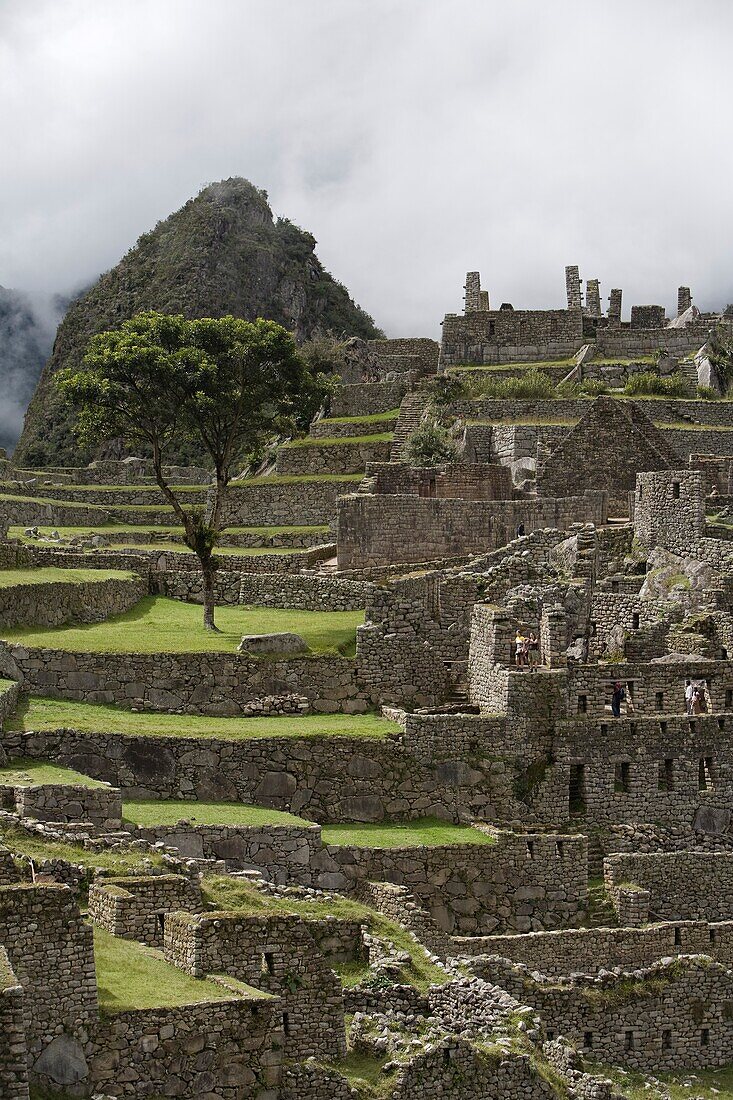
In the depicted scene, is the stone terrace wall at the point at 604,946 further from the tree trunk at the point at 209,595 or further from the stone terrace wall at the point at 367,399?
the stone terrace wall at the point at 367,399

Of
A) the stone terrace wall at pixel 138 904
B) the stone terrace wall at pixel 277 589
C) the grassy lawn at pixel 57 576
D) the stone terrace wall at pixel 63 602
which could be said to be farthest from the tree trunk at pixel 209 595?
the stone terrace wall at pixel 138 904

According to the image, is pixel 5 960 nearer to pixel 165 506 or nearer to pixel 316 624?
pixel 316 624

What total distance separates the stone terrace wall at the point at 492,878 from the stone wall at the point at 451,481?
14656 mm

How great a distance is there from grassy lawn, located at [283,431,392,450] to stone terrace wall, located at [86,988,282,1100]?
3184 centimetres

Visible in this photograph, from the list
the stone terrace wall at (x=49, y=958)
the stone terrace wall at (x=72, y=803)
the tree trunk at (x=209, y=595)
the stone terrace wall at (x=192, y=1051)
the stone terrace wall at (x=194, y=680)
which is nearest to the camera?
the stone terrace wall at (x=49, y=958)

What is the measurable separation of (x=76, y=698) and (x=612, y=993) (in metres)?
9.47

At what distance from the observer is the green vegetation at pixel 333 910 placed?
21.9 meters

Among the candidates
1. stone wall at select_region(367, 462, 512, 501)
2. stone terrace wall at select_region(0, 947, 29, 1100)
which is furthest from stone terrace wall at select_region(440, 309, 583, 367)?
stone terrace wall at select_region(0, 947, 29, 1100)

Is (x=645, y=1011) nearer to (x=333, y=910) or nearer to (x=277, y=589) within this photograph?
(x=333, y=910)

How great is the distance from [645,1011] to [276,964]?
8098 millimetres

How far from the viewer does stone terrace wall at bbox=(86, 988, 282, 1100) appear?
60.1 ft

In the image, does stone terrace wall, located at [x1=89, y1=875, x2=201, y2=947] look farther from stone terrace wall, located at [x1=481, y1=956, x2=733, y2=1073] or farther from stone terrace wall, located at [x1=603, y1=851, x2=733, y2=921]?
stone terrace wall, located at [x1=603, y1=851, x2=733, y2=921]

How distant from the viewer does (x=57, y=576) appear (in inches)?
1379

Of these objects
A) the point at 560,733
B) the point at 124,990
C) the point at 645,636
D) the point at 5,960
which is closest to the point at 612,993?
the point at 560,733
